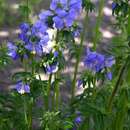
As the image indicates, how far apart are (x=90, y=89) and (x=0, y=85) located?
6.76 ft

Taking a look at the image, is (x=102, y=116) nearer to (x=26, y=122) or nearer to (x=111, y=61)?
(x=111, y=61)

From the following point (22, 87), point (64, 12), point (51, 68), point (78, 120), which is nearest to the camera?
point (64, 12)

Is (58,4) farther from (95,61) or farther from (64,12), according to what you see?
(95,61)

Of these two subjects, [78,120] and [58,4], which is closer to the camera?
[58,4]

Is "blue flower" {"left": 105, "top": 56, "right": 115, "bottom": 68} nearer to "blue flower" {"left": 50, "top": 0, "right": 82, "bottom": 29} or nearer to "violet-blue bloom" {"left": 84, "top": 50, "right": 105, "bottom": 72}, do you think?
"violet-blue bloom" {"left": 84, "top": 50, "right": 105, "bottom": 72}

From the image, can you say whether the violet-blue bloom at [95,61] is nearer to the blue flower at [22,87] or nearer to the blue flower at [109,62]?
the blue flower at [109,62]

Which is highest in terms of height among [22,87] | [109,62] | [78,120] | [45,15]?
[45,15]

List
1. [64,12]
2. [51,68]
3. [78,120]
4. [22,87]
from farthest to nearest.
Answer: [78,120] → [22,87] → [51,68] → [64,12]

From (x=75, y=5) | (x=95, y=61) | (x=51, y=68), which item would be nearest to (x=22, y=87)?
(x=51, y=68)

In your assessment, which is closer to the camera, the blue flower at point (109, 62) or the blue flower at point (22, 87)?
the blue flower at point (109, 62)

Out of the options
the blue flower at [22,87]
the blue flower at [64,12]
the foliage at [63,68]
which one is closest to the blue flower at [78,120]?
the foliage at [63,68]

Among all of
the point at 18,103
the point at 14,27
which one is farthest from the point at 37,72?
the point at 14,27

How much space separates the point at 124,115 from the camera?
7.70 ft

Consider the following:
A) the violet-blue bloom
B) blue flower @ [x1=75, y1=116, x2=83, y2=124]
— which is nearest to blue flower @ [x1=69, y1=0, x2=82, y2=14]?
the violet-blue bloom
